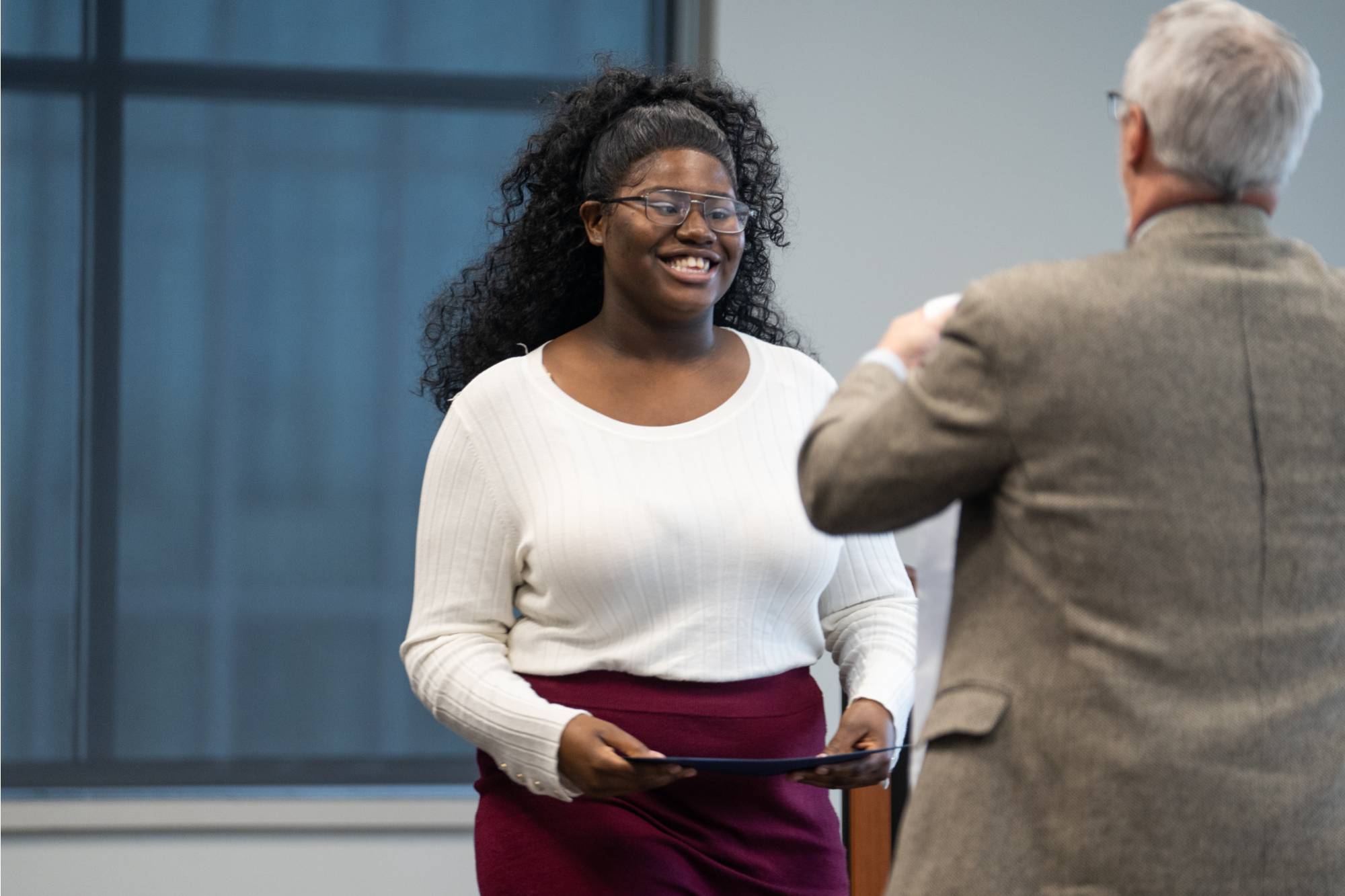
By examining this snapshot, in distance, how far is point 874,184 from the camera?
3.46 metres

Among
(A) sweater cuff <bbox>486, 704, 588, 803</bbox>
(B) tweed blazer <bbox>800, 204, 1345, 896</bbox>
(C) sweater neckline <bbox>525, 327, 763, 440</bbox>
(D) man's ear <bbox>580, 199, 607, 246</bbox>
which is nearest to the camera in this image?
(B) tweed blazer <bbox>800, 204, 1345, 896</bbox>

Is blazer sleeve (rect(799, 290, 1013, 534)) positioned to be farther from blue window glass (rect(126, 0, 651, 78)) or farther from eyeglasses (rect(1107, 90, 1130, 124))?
blue window glass (rect(126, 0, 651, 78))

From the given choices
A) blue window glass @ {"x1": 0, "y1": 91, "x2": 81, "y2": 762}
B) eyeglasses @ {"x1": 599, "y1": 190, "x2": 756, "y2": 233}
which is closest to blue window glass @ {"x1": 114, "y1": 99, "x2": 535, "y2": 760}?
blue window glass @ {"x1": 0, "y1": 91, "x2": 81, "y2": 762}

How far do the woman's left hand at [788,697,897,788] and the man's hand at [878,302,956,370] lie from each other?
23.5 inches

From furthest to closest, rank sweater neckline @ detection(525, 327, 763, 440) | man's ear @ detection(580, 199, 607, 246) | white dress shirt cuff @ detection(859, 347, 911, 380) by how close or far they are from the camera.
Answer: man's ear @ detection(580, 199, 607, 246) → sweater neckline @ detection(525, 327, 763, 440) → white dress shirt cuff @ detection(859, 347, 911, 380)

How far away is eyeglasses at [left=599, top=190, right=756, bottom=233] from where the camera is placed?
1.79m

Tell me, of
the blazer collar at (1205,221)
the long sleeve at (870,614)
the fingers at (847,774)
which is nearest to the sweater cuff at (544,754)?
the fingers at (847,774)

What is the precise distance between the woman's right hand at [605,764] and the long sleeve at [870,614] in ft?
1.19

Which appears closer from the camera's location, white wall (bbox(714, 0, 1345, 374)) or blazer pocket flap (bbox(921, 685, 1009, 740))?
blazer pocket flap (bbox(921, 685, 1009, 740))

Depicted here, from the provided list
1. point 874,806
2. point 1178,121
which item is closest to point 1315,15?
point 874,806

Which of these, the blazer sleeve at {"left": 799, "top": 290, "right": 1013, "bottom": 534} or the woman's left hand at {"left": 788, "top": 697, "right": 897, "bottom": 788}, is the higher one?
the blazer sleeve at {"left": 799, "top": 290, "right": 1013, "bottom": 534}

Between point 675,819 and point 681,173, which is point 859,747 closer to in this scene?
point 675,819

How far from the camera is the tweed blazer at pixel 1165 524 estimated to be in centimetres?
103

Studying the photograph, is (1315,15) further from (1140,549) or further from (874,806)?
(1140,549)
